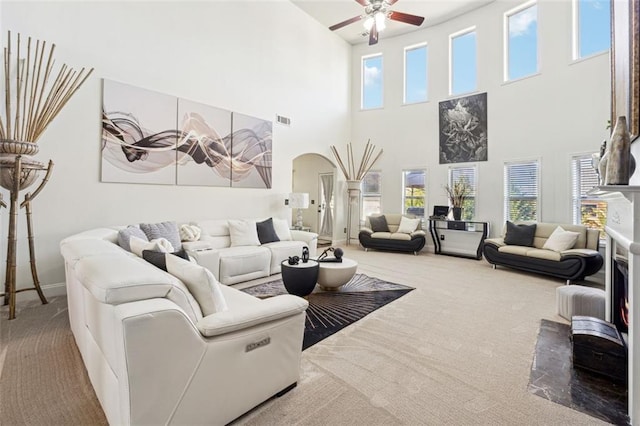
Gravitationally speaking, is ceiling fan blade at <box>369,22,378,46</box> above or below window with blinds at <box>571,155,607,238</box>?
above

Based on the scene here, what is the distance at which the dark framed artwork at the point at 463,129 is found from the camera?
6.65 meters

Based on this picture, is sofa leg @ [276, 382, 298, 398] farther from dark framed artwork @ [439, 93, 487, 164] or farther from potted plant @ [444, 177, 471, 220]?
dark framed artwork @ [439, 93, 487, 164]

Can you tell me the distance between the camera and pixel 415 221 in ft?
23.1

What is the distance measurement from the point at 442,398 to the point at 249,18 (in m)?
6.62

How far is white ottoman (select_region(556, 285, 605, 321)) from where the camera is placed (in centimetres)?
287

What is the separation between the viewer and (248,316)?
1571 millimetres

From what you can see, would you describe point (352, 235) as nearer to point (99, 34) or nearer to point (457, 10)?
point (457, 10)

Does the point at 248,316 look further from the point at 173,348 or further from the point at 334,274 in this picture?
the point at 334,274

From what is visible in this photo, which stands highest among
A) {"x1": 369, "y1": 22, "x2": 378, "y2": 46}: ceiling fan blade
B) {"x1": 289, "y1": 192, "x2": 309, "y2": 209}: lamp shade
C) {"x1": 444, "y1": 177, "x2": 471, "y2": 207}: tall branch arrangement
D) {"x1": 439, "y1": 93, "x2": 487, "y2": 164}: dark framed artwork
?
{"x1": 369, "y1": 22, "x2": 378, "y2": 46}: ceiling fan blade

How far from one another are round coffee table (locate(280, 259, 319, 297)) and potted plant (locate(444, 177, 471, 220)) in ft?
15.1

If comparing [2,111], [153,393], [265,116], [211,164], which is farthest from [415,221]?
[2,111]

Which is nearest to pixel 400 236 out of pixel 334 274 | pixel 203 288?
pixel 334 274

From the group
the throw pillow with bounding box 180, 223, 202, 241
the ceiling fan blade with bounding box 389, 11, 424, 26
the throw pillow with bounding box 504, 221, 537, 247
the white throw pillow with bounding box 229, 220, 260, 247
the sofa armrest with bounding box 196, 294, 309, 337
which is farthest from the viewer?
the throw pillow with bounding box 504, 221, 537, 247

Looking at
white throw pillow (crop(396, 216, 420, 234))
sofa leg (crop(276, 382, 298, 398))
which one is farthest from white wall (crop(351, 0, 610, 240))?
sofa leg (crop(276, 382, 298, 398))
